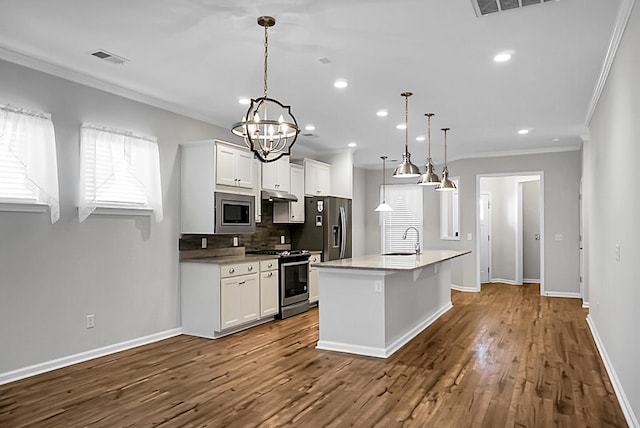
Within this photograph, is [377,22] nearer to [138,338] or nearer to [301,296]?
[138,338]

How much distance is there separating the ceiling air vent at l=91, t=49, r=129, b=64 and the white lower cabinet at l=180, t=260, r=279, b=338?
236 cm

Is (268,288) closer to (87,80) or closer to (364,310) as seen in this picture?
(364,310)

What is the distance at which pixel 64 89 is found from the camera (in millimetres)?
4148

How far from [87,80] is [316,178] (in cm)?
400

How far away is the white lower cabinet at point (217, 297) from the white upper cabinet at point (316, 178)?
215cm

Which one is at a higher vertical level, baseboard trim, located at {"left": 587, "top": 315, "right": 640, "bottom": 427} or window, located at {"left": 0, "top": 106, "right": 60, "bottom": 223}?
window, located at {"left": 0, "top": 106, "right": 60, "bottom": 223}

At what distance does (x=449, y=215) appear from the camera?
30.9 feet

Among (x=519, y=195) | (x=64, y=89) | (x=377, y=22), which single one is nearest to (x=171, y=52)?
(x=64, y=89)

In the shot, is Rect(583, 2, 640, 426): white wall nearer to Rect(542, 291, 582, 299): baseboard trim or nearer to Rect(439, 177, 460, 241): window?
Rect(542, 291, 582, 299): baseboard trim

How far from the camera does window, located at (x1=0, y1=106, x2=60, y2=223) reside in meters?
3.62

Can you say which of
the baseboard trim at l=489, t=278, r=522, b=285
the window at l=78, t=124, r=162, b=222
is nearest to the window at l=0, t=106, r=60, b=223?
the window at l=78, t=124, r=162, b=222

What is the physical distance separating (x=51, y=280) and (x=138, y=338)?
3.94 feet

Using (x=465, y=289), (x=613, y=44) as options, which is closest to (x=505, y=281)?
(x=465, y=289)

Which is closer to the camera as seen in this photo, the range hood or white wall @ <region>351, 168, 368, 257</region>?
the range hood
